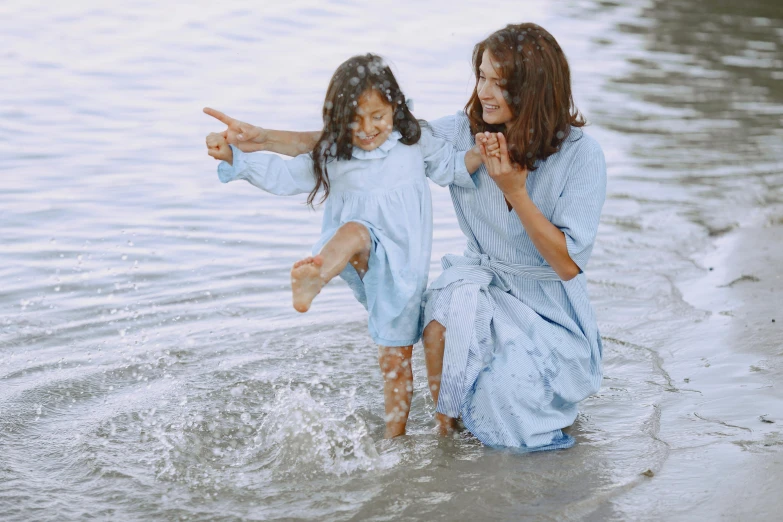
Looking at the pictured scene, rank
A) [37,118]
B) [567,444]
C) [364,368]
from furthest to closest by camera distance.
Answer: [37,118] < [364,368] < [567,444]

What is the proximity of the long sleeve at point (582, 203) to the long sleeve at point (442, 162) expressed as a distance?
372 millimetres

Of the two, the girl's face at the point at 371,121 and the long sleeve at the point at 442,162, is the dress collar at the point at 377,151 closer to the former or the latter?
the girl's face at the point at 371,121

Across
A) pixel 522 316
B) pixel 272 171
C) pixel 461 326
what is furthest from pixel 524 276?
pixel 272 171

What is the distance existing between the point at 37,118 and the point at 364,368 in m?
5.44

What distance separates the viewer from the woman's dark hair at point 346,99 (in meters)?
3.63

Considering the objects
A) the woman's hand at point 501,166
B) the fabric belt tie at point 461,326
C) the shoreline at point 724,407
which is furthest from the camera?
the fabric belt tie at point 461,326

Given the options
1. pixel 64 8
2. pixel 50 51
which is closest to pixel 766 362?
pixel 50 51

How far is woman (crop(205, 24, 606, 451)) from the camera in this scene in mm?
3619

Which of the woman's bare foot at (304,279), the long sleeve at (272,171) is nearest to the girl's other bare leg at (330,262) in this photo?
the woman's bare foot at (304,279)

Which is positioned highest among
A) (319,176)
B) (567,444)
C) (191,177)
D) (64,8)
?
(64,8)

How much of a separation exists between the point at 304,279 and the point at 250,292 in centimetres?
222

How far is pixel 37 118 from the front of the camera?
8930mm

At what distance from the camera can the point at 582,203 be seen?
364 cm

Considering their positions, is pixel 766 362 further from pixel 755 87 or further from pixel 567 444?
pixel 755 87
